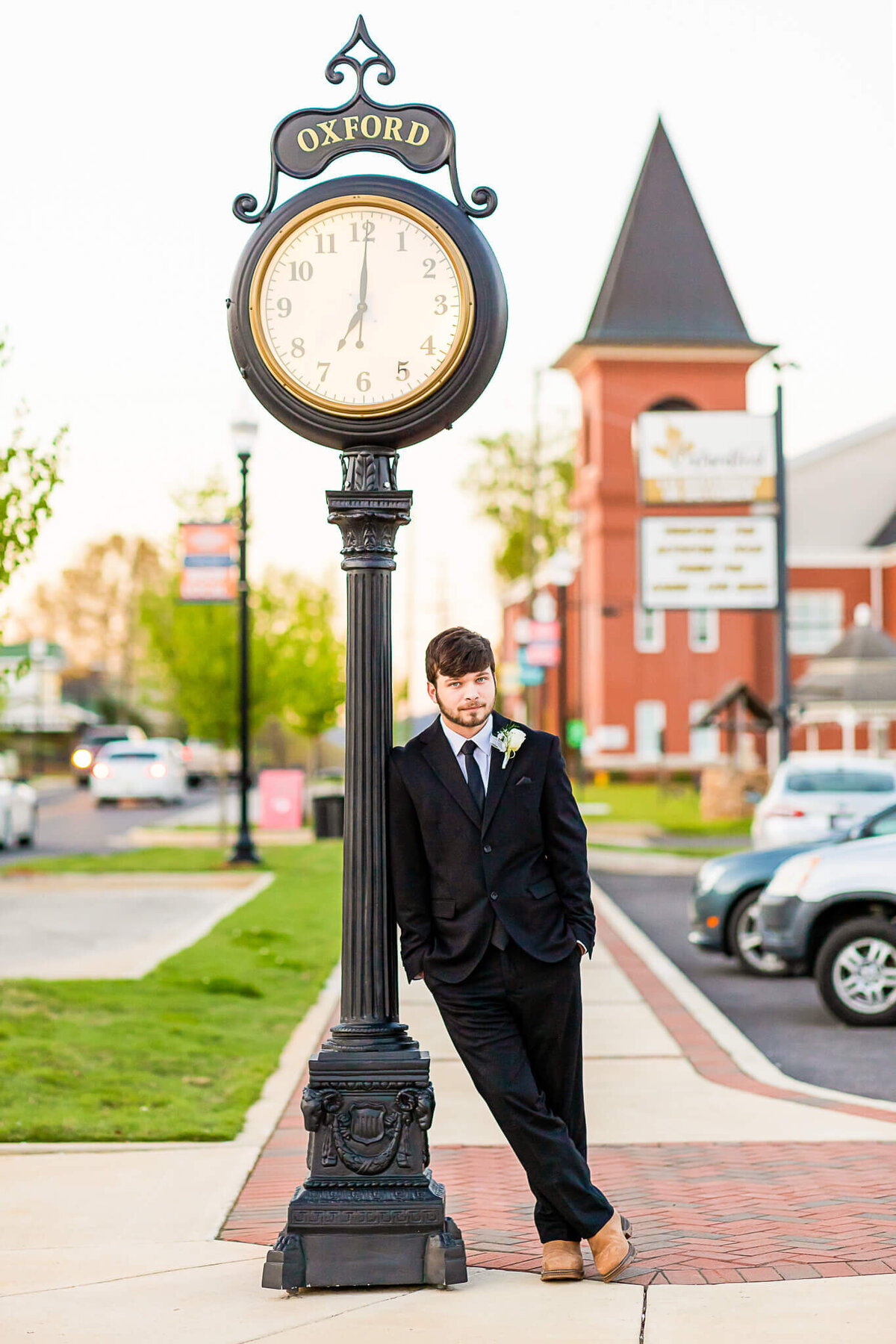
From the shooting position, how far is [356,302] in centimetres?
555

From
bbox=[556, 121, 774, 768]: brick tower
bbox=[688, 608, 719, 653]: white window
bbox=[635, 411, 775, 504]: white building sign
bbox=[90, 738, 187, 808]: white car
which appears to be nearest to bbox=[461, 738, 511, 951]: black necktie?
bbox=[635, 411, 775, 504]: white building sign

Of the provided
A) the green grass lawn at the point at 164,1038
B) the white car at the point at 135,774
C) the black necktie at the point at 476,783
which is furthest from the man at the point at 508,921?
the white car at the point at 135,774

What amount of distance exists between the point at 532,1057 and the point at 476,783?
0.83 m

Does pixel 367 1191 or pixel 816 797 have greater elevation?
pixel 816 797

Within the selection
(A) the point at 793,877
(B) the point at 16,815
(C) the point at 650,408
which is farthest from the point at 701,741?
(A) the point at 793,877

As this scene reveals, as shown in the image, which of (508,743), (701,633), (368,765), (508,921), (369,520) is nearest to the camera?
(508,921)

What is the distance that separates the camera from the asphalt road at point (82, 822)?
93.7ft

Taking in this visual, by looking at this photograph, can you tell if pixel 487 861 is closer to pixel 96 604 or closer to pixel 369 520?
pixel 369 520

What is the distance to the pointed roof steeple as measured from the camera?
183 feet

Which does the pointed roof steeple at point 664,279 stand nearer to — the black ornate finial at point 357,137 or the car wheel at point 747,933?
the car wheel at point 747,933

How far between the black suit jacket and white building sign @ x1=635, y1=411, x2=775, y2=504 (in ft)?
75.6

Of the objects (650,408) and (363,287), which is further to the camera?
(650,408)

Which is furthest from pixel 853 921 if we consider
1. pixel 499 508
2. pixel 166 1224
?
pixel 499 508

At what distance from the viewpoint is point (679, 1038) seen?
1024cm
